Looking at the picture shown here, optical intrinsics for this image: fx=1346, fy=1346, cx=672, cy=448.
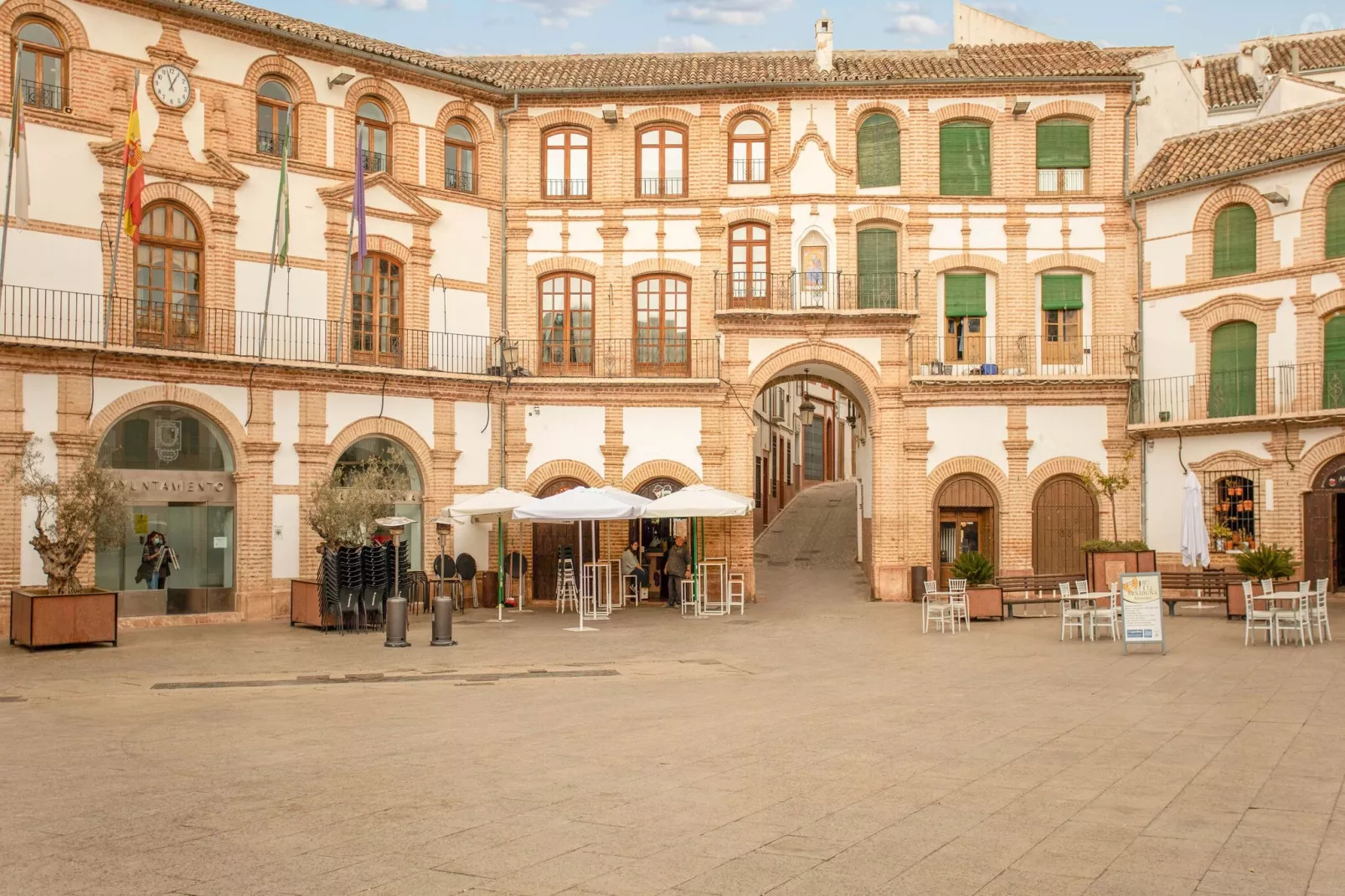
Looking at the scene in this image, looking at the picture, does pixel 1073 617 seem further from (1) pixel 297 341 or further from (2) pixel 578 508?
(1) pixel 297 341

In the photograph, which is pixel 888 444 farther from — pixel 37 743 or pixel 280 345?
pixel 37 743

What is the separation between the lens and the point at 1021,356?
1153 inches

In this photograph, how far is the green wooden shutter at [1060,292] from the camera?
96.9 ft

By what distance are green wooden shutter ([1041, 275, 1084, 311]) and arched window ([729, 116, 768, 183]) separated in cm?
672

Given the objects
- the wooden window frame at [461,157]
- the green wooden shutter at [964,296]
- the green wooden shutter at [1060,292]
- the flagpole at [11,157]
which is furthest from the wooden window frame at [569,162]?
the flagpole at [11,157]

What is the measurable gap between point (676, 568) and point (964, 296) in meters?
8.86

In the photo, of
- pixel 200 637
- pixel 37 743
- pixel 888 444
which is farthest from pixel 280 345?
pixel 37 743

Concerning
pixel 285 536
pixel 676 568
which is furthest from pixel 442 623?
pixel 676 568

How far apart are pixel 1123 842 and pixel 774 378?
22.9 m

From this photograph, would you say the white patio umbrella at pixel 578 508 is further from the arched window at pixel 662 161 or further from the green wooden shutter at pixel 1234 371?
the green wooden shutter at pixel 1234 371

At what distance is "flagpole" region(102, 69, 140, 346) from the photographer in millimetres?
22231

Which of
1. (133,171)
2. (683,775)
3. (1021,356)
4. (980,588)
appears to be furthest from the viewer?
(1021,356)

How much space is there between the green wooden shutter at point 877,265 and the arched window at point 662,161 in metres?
4.19

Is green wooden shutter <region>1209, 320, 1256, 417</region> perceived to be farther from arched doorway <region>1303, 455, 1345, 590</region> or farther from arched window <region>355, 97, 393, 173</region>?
arched window <region>355, 97, 393, 173</region>
